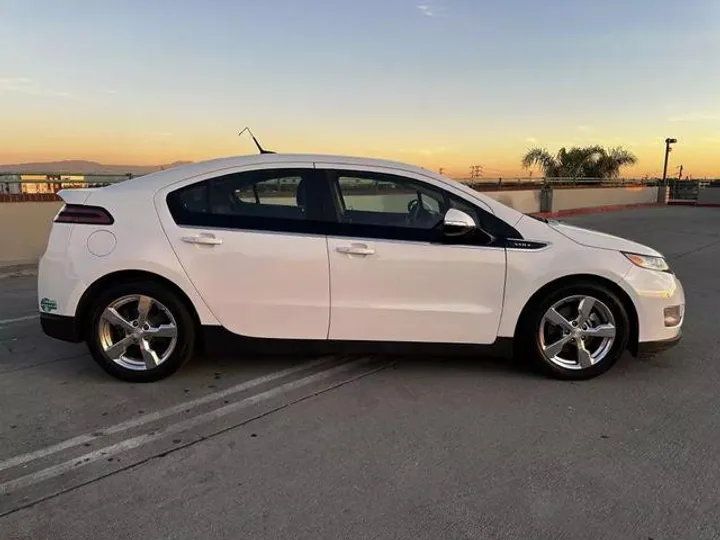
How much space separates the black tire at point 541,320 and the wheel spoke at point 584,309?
4cm

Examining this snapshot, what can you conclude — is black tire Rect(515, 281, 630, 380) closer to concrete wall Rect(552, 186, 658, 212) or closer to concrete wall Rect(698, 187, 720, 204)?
concrete wall Rect(552, 186, 658, 212)

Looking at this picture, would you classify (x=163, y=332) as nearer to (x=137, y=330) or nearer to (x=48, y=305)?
(x=137, y=330)

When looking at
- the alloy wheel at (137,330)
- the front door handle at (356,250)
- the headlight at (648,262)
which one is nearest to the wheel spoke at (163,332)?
the alloy wheel at (137,330)

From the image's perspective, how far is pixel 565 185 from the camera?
27.3 meters

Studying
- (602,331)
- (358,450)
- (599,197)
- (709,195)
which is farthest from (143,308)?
(709,195)

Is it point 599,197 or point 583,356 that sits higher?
point 599,197

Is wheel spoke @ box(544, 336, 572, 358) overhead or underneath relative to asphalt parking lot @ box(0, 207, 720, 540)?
overhead

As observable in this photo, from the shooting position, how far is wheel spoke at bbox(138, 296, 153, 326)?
152 inches

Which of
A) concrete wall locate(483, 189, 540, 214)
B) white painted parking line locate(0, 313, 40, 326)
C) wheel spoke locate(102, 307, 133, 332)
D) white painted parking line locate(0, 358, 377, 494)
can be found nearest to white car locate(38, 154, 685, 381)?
wheel spoke locate(102, 307, 133, 332)

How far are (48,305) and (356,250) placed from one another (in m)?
2.19

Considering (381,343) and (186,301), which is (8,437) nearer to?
(186,301)

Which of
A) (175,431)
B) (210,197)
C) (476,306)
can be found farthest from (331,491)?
(210,197)

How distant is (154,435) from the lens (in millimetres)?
3211

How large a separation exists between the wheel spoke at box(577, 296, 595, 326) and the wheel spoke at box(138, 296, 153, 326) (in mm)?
Result: 3002
